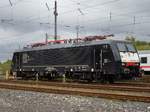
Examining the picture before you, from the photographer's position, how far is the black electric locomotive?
86.9ft

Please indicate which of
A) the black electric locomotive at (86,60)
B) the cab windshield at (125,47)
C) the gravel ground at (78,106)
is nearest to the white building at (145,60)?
the black electric locomotive at (86,60)

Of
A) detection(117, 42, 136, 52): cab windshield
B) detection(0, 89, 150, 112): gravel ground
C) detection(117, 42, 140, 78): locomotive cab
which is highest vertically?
detection(117, 42, 136, 52): cab windshield

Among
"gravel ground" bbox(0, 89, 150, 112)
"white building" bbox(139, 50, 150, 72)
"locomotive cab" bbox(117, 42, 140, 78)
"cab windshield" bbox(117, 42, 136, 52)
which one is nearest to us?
"gravel ground" bbox(0, 89, 150, 112)

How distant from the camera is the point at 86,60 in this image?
93.9 feet

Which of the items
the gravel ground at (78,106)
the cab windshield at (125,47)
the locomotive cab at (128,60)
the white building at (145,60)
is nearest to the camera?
the gravel ground at (78,106)

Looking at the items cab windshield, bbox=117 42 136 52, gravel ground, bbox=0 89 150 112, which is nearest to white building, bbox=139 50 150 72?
cab windshield, bbox=117 42 136 52

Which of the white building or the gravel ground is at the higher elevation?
the white building

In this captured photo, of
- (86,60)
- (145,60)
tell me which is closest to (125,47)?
(86,60)

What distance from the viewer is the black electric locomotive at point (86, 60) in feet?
86.9

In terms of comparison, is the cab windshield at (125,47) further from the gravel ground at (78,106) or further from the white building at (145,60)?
the white building at (145,60)

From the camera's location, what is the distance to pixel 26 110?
13.5m

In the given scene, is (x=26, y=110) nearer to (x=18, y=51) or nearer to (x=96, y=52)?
(x=96, y=52)

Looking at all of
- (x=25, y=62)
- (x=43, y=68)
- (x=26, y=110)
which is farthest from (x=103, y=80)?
(x=26, y=110)

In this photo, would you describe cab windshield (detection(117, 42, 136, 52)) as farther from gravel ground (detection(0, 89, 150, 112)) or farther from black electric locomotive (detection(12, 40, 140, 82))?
gravel ground (detection(0, 89, 150, 112))
